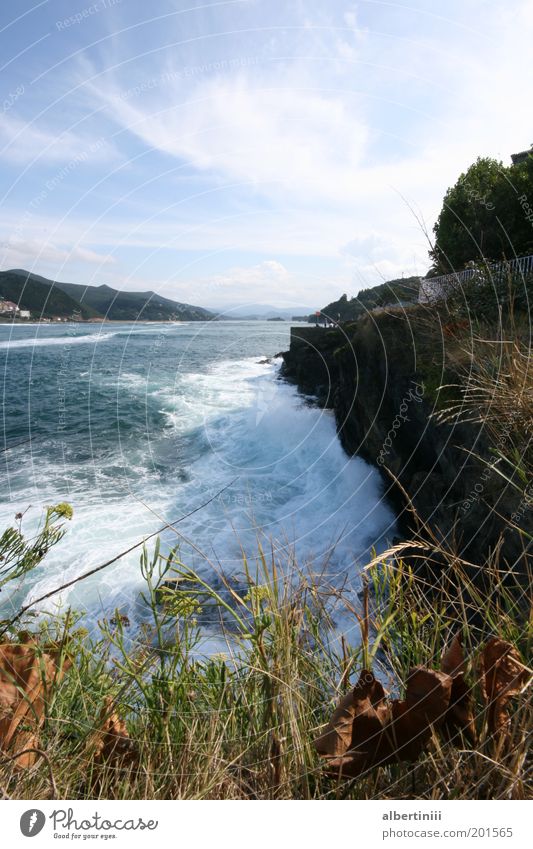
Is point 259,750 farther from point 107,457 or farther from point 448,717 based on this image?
point 107,457

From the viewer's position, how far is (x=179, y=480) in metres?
15.1

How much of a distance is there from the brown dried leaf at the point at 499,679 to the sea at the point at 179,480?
2.34ft

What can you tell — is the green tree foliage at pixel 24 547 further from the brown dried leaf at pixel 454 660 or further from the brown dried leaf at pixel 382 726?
the brown dried leaf at pixel 454 660

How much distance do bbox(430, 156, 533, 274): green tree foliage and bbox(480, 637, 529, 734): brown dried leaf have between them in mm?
10359

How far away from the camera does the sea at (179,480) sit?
9.09 meters

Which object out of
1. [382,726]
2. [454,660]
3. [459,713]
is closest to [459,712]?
[459,713]

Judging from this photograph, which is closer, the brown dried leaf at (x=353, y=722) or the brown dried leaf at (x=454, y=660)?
the brown dried leaf at (x=353, y=722)

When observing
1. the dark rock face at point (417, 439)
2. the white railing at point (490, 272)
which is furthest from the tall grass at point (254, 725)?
the white railing at point (490, 272)

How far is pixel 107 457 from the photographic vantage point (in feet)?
58.0

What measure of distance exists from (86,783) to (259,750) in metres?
0.55

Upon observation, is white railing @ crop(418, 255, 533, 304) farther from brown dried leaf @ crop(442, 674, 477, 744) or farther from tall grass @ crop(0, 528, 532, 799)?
brown dried leaf @ crop(442, 674, 477, 744)

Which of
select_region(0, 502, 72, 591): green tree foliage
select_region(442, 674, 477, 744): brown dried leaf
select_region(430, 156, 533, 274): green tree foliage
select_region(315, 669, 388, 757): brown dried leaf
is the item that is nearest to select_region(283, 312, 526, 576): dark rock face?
select_region(442, 674, 477, 744): brown dried leaf

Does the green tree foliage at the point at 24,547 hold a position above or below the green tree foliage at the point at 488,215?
below

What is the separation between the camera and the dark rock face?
573 cm
